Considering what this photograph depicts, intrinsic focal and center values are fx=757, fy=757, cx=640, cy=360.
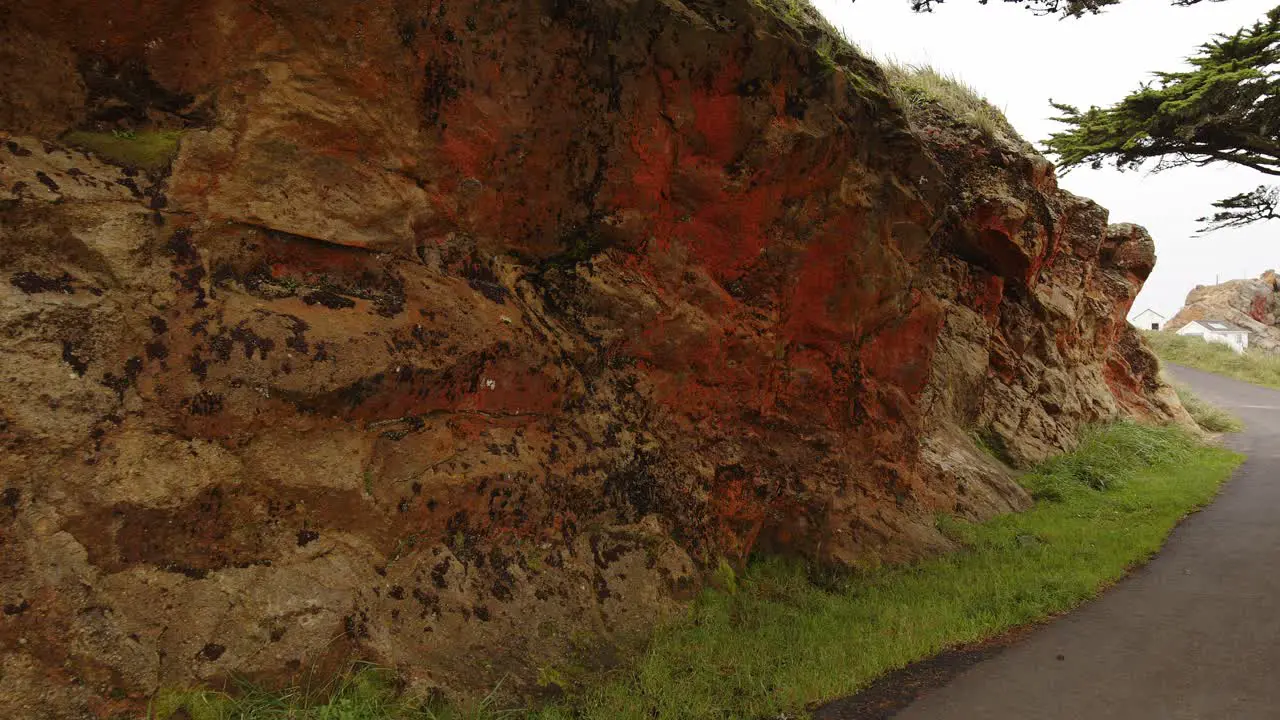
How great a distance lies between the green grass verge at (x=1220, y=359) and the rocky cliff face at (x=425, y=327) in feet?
107

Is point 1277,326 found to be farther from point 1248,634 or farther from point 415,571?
point 415,571

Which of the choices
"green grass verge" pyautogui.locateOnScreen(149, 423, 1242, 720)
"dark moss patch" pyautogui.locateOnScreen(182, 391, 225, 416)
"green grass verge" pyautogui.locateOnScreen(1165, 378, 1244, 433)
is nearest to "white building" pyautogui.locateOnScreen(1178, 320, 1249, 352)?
"green grass verge" pyautogui.locateOnScreen(1165, 378, 1244, 433)

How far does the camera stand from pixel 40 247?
12.0 feet

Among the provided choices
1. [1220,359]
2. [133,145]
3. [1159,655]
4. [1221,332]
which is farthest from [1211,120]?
[1221,332]

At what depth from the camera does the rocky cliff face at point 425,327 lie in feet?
11.9

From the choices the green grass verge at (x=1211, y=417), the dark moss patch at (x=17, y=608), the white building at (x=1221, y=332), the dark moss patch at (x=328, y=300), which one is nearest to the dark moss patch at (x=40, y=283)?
the dark moss patch at (x=328, y=300)

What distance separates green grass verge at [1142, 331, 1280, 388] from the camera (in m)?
34.6

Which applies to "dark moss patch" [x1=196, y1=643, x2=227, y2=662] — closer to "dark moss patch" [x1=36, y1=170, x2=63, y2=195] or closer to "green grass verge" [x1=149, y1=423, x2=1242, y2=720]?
"green grass verge" [x1=149, y1=423, x2=1242, y2=720]

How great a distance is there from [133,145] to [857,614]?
607cm

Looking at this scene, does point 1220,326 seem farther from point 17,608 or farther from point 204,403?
point 17,608

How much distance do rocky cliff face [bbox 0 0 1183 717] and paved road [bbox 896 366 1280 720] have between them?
6.15 feet

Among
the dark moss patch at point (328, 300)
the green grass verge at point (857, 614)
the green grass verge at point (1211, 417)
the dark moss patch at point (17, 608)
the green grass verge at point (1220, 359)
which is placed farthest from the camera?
the green grass verge at point (1220, 359)

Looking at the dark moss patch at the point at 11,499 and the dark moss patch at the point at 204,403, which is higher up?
the dark moss patch at the point at 204,403

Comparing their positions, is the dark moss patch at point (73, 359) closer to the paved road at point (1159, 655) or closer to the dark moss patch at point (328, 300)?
the dark moss patch at point (328, 300)
